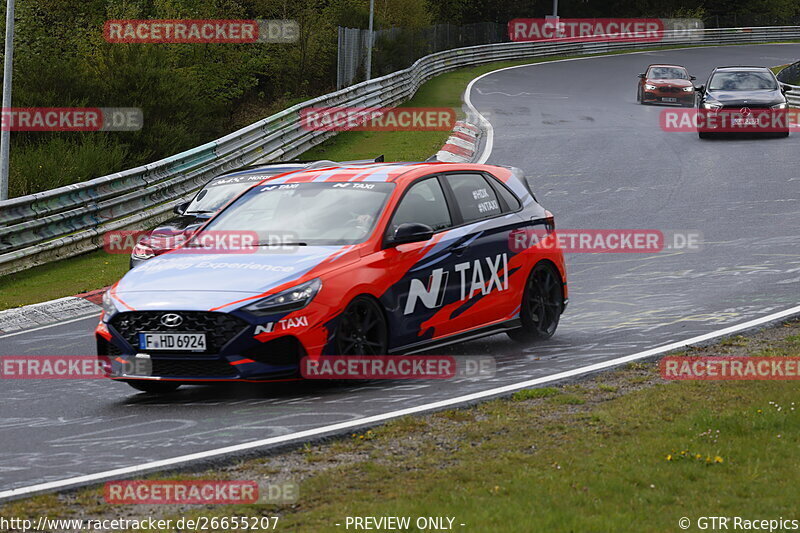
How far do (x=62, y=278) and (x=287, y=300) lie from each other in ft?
29.0

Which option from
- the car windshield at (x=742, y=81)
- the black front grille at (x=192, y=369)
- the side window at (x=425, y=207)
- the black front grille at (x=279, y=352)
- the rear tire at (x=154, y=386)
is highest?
the car windshield at (x=742, y=81)

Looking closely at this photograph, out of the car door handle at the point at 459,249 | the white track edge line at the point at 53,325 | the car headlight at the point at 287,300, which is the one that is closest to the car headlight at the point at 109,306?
the car headlight at the point at 287,300

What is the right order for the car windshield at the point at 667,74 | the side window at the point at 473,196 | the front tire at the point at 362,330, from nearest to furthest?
the front tire at the point at 362,330, the side window at the point at 473,196, the car windshield at the point at 667,74

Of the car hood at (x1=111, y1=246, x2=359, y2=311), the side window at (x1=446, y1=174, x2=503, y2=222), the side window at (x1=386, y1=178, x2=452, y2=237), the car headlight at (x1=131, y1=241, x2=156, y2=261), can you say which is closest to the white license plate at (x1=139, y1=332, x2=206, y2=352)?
the car hood at (x1=111, y1=246, x2=359, y2=311)

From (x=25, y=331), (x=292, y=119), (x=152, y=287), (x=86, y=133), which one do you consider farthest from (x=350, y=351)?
(x=292, y=119)

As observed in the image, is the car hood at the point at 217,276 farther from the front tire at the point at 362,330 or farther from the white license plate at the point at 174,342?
the front tire at the point at 362,330

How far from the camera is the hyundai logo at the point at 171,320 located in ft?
27.3

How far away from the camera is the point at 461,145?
27.7 metres

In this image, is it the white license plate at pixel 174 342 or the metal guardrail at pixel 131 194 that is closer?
the white license plate at pixel 174 342

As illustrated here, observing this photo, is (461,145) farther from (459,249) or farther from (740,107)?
(459,249)

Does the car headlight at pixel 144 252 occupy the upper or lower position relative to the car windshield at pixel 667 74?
lower

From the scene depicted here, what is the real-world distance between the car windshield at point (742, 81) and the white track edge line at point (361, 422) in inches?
765

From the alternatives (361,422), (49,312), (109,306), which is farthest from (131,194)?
(361,422)

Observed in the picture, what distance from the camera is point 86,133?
82.0ft
